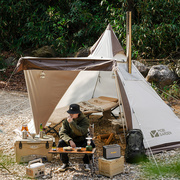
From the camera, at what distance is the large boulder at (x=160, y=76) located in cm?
990

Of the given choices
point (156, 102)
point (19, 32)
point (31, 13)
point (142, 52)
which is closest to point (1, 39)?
point (19, 32)

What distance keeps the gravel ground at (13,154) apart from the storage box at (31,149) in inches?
4.6

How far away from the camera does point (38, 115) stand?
17.2ft

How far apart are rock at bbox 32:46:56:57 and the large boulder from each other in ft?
17.1

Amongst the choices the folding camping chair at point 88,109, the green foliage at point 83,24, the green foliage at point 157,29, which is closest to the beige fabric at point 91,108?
the folding camping chair at point 88,109

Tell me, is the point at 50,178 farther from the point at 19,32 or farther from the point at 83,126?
the point at 19,32

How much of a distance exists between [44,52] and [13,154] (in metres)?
9.12

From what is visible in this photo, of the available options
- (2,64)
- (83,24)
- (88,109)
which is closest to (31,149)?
(88,109)

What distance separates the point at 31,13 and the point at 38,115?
32.5ft

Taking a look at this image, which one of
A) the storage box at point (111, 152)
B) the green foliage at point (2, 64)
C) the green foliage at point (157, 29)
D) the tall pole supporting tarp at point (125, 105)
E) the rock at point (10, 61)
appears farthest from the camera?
the rock at point (10, 61)

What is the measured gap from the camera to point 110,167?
3607 millimetres

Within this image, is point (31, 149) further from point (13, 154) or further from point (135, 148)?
point (135, 148)

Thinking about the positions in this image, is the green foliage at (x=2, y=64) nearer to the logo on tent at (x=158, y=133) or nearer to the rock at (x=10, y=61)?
the rock at (x=10, y=61)

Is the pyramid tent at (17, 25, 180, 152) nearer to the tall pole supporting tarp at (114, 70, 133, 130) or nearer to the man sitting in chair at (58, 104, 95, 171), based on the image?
the tall pole supporting tarp at (114, 70, 133, 130)
